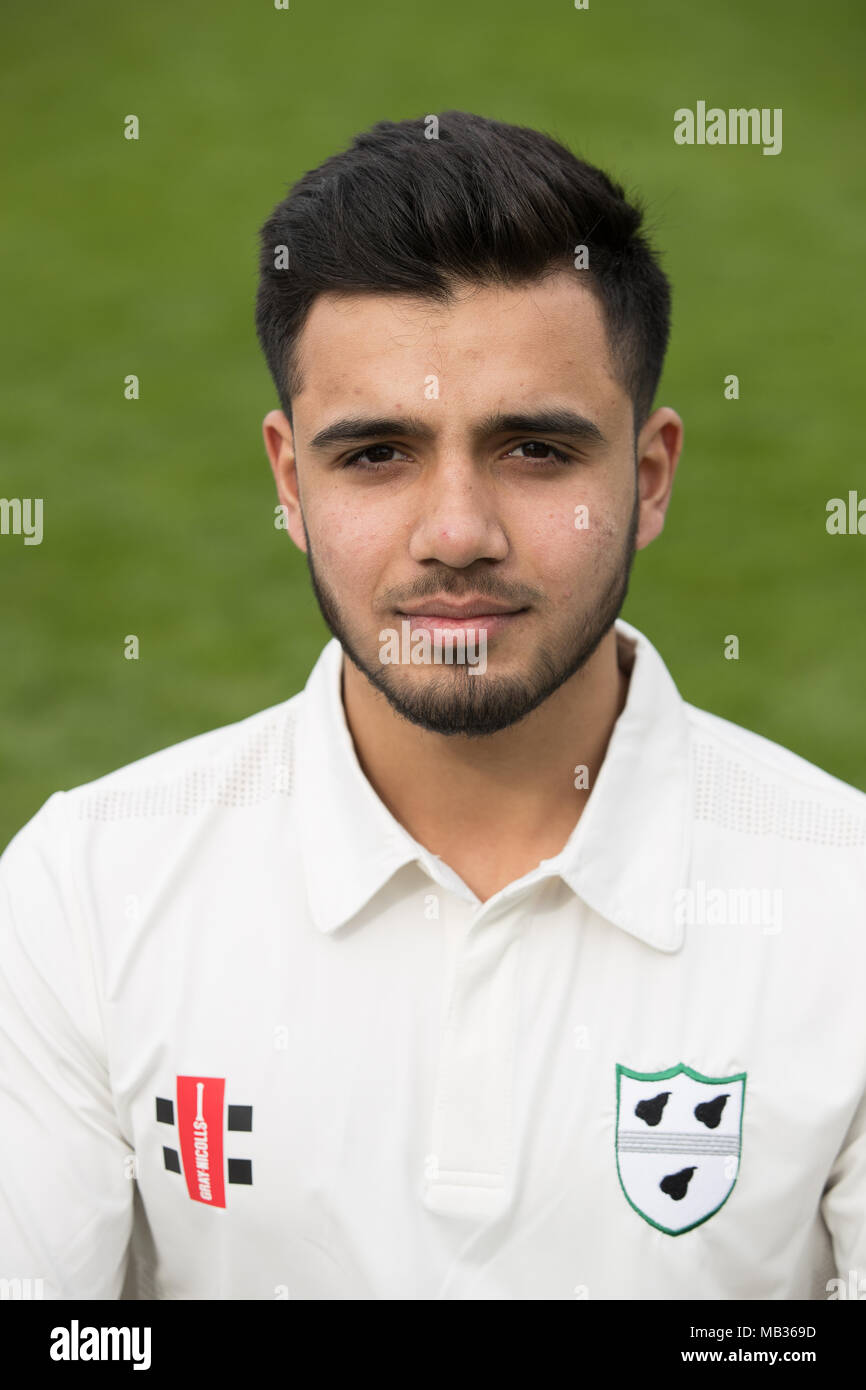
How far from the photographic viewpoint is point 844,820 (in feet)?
7.48

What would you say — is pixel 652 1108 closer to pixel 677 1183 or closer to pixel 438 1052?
pixel 677 1183

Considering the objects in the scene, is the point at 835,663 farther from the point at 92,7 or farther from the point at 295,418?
the point at 92,7

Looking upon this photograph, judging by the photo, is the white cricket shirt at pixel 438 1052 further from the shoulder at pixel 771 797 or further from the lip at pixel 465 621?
the lip at pixel 465 621

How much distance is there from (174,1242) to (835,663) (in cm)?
451

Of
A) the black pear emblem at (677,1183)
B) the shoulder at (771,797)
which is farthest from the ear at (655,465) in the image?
the black pear emblem at (677,1183)

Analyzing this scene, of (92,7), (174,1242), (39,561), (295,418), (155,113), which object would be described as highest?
(92,7)

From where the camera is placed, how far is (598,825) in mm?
2244

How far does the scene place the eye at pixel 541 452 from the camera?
2125 mm

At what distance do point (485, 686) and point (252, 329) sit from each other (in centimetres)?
574

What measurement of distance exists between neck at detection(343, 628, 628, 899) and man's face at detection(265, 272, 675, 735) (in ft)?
0.37

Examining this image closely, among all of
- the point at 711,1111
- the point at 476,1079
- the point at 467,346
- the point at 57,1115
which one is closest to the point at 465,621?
the point at 467,346

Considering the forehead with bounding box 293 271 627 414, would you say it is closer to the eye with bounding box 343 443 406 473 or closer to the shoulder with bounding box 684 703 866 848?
the eye with bounding box 343 443 406 473

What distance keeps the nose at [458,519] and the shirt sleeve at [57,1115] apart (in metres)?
0.69

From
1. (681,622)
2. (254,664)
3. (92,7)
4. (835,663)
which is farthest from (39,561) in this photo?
(92,7)
